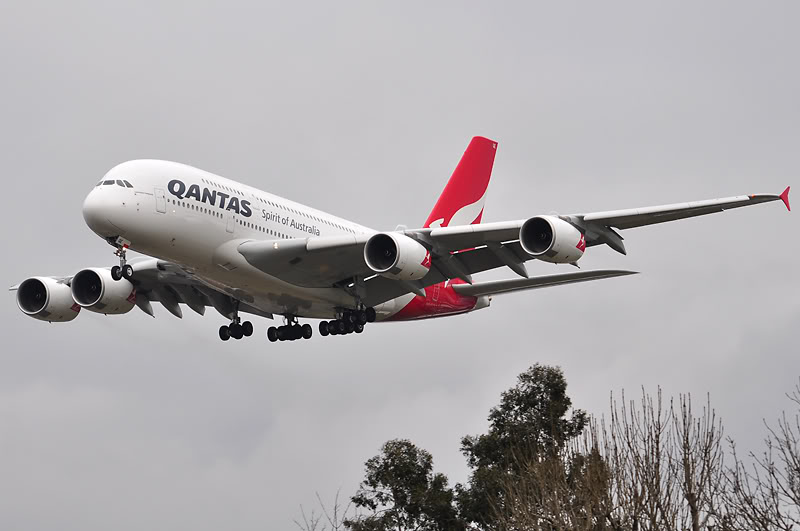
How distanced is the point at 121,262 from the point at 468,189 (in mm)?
17093

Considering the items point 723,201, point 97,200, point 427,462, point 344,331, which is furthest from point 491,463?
point 97,200

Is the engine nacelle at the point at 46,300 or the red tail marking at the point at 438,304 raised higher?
the red tail marking at the point at 438,304

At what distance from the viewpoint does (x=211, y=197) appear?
111 feet

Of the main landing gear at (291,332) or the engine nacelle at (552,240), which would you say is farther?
the main landing gear at (291,332)

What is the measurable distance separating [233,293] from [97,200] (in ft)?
21.5

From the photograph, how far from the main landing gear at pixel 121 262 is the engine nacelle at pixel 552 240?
435 inches

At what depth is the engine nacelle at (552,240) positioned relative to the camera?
106 ft

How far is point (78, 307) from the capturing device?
40375 mm

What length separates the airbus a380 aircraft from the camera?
32.4 metres

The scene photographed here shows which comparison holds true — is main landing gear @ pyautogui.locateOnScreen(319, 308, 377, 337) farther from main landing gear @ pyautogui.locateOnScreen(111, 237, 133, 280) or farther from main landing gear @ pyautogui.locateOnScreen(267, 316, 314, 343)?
main landing gear @ pyautogui.locateOnScreen(111, 237, 133, 280)

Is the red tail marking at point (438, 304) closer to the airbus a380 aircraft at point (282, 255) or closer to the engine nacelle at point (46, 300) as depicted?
the airbus a380 aircraft at point (282, 255)

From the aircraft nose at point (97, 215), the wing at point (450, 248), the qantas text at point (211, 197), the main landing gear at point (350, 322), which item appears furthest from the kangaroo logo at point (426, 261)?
the aircraft nose at point (97, 215)

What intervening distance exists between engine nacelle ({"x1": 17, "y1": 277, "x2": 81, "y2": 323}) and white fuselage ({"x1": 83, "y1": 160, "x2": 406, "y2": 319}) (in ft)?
22.5

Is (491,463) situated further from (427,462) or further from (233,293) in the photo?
(233,293)
